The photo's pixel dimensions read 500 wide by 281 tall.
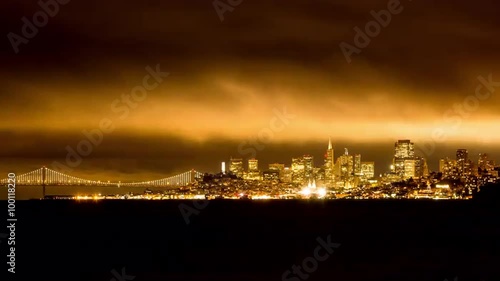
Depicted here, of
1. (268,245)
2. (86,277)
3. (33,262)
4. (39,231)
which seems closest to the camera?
(86,277)

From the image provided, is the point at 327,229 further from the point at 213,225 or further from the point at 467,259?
the point at 467,259

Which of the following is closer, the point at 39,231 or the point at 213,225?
the point at 39,231

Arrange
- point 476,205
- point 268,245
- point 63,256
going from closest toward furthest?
point 63,256 → point 268,245 → point 476,205

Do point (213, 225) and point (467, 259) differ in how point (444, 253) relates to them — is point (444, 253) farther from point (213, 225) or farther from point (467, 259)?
point (213, 225)

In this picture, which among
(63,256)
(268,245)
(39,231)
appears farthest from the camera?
(39,231)

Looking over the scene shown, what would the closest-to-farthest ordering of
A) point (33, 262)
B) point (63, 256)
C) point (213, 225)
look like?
1. point (33, 262)
2. point (63, 256)
3. point (213, 225)

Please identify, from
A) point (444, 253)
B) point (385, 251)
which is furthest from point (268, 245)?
point (444, 253)

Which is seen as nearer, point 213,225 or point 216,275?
point 216,275

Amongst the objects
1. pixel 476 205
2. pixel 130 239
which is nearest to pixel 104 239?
A: pixel 130 239

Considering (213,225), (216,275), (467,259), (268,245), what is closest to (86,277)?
(216,275)
